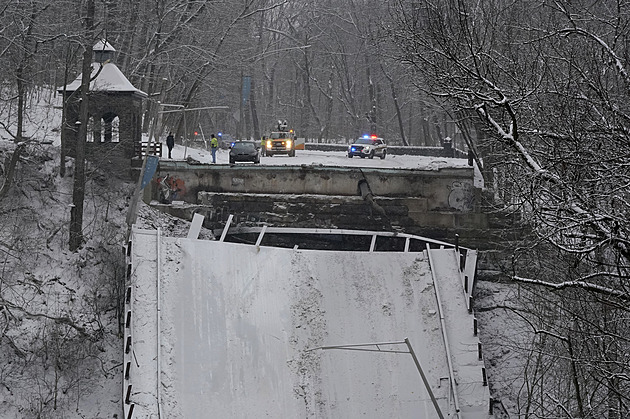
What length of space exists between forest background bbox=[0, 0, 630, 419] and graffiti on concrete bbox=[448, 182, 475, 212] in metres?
1.17

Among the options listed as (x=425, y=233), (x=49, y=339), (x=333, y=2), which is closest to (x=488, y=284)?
(x=425, y=233)

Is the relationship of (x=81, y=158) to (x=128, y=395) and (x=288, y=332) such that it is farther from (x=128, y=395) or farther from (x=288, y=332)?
(x=128, y=395)

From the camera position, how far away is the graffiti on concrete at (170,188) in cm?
3038

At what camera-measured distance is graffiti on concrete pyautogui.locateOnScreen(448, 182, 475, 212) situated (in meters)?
29.4

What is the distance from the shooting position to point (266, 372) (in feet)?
62.6

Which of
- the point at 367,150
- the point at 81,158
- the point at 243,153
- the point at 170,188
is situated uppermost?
the point at 367,150

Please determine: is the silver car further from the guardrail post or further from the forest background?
the guardrail post

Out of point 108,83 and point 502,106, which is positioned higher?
point 108,83

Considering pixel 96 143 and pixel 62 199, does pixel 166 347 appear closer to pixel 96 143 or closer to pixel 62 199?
pixel 62 199

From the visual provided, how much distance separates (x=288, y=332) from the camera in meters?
20.4

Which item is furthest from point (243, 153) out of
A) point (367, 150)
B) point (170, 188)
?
point (367, 150)

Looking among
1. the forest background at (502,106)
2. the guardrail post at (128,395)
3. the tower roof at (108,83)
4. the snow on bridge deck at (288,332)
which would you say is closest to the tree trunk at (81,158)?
the forest background at (502,106)

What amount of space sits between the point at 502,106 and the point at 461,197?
20.2 metres

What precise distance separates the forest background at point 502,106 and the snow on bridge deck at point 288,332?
2.25 meters
